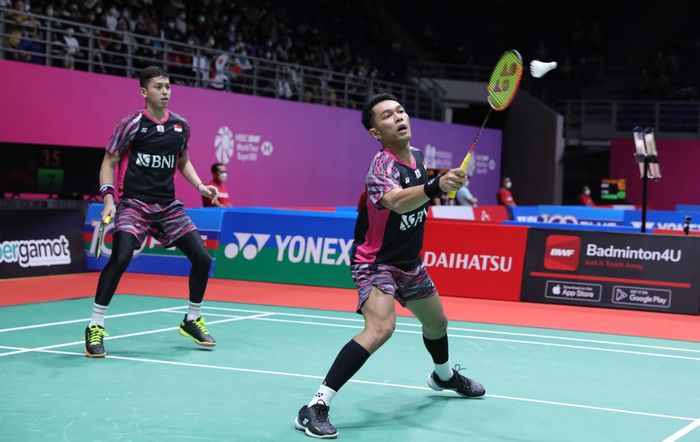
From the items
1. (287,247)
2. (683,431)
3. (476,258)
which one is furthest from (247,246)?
(683,431)

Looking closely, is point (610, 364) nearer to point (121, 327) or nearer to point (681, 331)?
point (681, 331)

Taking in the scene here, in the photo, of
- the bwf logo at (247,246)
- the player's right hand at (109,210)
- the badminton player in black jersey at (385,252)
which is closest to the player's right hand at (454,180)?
the badminton player in black jersey at (385,252)

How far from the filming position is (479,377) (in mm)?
6988

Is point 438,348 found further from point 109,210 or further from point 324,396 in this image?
point 109,210

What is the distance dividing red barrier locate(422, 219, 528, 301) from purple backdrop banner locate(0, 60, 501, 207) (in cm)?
730

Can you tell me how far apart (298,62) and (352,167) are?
10.0ft

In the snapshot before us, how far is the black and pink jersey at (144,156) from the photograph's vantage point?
755 cm

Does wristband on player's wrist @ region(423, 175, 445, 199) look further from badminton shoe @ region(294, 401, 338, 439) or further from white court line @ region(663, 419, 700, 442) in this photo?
white court line @ region(663, 419, 700, 442)

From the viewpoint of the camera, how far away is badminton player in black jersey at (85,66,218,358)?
24.4ft

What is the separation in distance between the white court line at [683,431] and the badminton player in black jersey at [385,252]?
1.46 m

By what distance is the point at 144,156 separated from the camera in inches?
299

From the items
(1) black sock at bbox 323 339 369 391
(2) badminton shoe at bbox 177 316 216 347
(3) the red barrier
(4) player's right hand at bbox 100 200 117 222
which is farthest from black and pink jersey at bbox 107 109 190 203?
(3) the red barrier

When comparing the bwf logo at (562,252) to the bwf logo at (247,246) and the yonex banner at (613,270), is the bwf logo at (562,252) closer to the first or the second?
the yonex banner at (613,270)

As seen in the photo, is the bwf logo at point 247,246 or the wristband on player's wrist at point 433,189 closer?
the wristband on player's wrist at point 433,189
